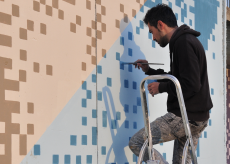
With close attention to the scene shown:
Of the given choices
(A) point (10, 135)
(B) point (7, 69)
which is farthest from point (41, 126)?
(B) point (7, 69)

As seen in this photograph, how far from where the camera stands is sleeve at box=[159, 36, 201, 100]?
2.39 metres

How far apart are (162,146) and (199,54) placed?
1.33m

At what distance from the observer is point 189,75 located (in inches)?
94.0

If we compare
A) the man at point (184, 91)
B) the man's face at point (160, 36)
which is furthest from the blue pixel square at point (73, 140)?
the man's face at point (160, 36)

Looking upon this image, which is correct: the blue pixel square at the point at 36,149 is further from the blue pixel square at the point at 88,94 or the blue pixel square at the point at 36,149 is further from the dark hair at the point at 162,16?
the dark hair at the point at 162,16

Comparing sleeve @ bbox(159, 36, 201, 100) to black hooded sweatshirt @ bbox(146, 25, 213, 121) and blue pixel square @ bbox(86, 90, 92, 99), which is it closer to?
black hooded sweatshirt @ bbox(146, 25, 213, 121)

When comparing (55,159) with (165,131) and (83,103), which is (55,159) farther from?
(165,131)

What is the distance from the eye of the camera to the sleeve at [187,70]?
2389mm

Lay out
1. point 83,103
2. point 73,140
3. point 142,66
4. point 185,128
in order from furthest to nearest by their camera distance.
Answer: point 142,66
point 83,103
point 73,140
point 185,128

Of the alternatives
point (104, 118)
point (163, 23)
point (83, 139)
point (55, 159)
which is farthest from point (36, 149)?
point (163, 23)

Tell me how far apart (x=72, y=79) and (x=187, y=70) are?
2.91 feet

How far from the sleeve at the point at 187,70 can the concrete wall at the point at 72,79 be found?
0.68m

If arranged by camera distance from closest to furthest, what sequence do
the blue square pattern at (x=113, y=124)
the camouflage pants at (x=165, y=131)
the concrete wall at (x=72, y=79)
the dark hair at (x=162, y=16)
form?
the concrete wall at (x=72, y=79), the camouflage pants at (x=165, y=131), the dark hair at (x=162, y=16), the blue square pattern at (x=113, y=124)

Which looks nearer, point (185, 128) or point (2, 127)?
point (2, 127)
